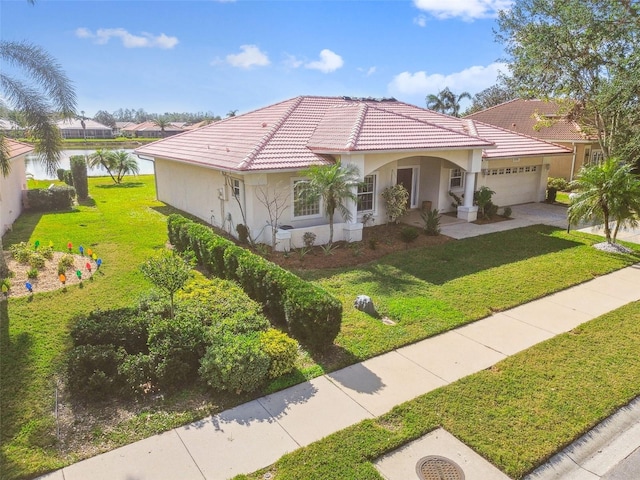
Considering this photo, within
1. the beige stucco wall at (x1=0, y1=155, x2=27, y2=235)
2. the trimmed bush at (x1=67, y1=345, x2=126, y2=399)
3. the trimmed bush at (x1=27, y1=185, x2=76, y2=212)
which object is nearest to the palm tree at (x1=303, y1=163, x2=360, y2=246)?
the trimmed bush at (x1=67, y1=345, x2=126, y2=399)

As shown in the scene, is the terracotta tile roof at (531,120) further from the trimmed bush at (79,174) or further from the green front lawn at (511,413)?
the trimmed bush at (79,174)

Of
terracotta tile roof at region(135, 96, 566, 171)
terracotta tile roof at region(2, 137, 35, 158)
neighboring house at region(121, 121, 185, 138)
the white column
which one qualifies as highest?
neighboring house at region(121, 121, 185, 138)

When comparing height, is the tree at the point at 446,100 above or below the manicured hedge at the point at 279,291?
above

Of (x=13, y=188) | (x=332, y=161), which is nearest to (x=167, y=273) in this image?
(x=332, y=161)

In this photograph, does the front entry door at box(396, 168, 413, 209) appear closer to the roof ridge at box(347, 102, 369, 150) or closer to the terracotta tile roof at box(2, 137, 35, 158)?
the roof ridge at box(347, 102, 369, 150)

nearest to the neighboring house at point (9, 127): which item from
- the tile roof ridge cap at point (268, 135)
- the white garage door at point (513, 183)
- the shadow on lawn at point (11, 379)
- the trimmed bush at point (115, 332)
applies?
the shadow on lawn at point (11, 379)

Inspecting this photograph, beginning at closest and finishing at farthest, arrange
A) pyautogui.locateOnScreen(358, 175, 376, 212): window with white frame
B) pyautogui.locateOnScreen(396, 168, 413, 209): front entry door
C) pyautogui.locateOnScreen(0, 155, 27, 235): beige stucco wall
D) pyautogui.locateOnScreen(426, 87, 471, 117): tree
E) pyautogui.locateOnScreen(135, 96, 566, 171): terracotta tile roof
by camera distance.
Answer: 1. pyautogui.locateOnScreen(135, 96, 566, 171): terracotta tile roof
2. pyautogui.locateOnScreen(0, 155, 27, 235): beige stucco wall
3. pyautogui.locateOnScreen(358, 175, 376, 212): window with white frame
4. pyautogui.locateOnScreen(396, 168, 413, 209): front entry door
5. pyautogui.locateOnScreen(426, 87, 471, 117): tree
